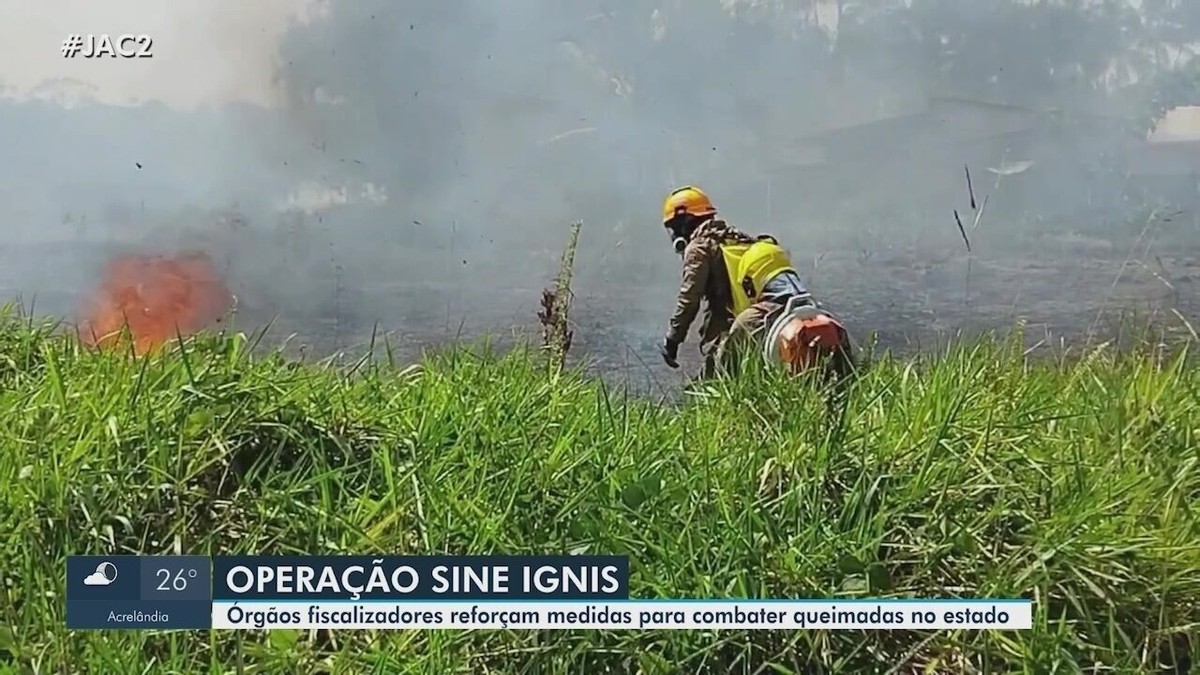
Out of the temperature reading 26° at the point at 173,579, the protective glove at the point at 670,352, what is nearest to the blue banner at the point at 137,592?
the temperature reading 26° at the point at 173,579

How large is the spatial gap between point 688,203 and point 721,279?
0.17 m

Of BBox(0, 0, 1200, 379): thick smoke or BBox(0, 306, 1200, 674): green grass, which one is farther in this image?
BBox(0, 0, 1200, 379): thick smoke

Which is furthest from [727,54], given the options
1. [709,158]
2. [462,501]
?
[462,501]

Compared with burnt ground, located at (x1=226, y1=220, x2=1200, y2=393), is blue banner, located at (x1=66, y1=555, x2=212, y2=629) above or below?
below

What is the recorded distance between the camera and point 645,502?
165 cm

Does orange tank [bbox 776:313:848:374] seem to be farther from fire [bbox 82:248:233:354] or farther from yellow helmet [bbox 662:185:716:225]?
fire [bbox 82:248:233:354]

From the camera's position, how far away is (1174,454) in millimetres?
1731

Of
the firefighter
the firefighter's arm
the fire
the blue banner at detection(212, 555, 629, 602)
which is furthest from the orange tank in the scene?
the fire

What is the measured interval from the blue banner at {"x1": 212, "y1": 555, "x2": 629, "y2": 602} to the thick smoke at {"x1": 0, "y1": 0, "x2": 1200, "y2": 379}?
545mm

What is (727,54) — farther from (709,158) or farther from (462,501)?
(462,501)

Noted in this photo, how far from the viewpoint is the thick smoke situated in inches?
78.0

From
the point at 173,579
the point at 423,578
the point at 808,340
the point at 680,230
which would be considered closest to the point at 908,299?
the point at 808,340

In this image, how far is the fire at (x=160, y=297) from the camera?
6.60 feet

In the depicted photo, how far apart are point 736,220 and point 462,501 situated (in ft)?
2.61
